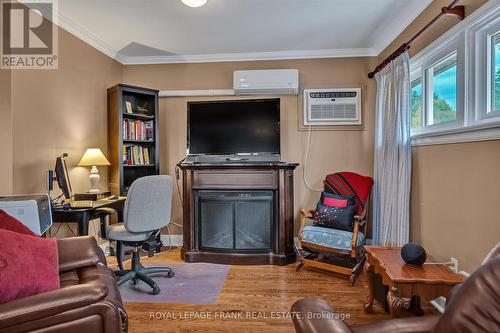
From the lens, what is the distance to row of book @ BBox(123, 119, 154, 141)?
12.1ft

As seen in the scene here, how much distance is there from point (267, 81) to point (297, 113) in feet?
1.85

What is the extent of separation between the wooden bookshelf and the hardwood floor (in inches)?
66.8

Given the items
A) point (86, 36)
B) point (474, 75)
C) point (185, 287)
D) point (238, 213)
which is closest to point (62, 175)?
point (185, 287)

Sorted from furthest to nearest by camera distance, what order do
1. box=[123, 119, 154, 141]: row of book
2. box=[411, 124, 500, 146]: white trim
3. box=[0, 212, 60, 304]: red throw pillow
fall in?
box=[123, 119, 154, 141]: row of book < box=[411, 124, 500, 146]: white trim < box=[0, 212, 60, 304]: red throw pillow

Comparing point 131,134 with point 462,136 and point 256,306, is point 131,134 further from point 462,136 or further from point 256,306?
point 462,136

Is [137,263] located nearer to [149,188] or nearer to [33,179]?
[149,188]

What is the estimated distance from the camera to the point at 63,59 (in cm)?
298

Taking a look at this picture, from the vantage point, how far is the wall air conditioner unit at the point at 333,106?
3770mm

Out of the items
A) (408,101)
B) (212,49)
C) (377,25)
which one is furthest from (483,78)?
(212,49)

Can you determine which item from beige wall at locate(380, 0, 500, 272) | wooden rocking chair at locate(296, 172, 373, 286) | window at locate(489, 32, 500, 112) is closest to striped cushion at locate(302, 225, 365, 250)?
wooden rocking chair at locate(296, 172, 373, 286)

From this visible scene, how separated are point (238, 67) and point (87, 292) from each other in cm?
332

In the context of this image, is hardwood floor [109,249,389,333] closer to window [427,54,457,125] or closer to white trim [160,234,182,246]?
white trim [160,234,182,246]

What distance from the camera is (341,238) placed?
288 centimetres

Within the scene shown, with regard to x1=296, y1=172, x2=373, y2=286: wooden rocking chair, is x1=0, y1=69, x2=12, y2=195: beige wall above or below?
above
